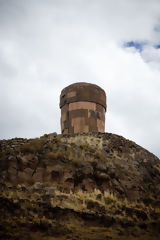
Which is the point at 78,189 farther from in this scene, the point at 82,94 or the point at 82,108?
the point at 82,94

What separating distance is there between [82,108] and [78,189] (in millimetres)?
5758

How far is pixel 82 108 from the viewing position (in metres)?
13.8

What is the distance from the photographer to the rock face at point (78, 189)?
Result: 6723 millimetres

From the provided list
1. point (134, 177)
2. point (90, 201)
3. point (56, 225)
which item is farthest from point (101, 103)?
point (56, 225)

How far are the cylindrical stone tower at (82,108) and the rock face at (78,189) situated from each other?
4.89 feet

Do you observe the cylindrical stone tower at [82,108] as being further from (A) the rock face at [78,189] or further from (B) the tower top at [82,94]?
(A) the rock face at [78,189]

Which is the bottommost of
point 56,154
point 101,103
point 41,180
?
point 41,180

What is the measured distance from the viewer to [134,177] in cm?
1020

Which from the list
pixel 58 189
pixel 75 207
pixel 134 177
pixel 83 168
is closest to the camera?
Result: pixel 75 207

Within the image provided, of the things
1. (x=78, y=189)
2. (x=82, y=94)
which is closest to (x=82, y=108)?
(x=82, y=94)

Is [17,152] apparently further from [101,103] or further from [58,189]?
[101,103]

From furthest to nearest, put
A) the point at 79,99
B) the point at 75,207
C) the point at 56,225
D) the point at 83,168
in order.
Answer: the point at 79,99 < the point at 83,168 < the point at 75,207 < the point at 56,225

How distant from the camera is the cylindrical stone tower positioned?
1362 centimetres

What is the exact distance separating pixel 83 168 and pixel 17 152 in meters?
2.49
